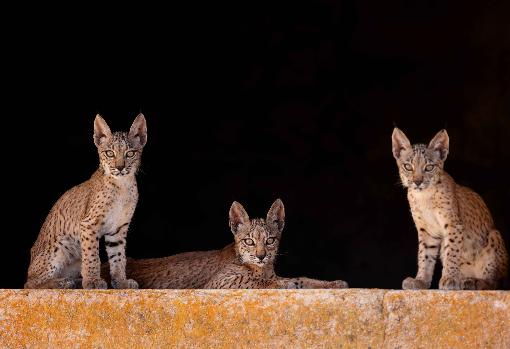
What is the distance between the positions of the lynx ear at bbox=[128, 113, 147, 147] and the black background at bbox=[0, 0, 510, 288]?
20.2ft

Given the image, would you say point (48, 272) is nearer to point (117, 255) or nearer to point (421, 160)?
point (117, 255)

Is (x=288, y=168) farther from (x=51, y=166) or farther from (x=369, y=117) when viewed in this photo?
(x=51, y=166)

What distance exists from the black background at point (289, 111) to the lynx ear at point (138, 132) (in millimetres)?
6161

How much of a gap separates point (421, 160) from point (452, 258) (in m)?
0.94

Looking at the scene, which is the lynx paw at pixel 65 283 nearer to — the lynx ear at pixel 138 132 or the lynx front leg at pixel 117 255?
the lynx front leg at pixel 117 255

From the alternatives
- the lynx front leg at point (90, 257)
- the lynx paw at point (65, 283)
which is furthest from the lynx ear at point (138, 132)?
the lynx paw at point (65, 283)

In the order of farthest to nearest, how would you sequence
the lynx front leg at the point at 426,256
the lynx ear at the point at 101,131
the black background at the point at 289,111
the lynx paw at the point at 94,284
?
the black background at the point at 289,111 → the lynx front leg at the point at 426,256 → the lynx ear at the point at 101,131 → the lynx paw at the point at 94,284

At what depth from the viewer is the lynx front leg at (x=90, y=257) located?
8664 mm

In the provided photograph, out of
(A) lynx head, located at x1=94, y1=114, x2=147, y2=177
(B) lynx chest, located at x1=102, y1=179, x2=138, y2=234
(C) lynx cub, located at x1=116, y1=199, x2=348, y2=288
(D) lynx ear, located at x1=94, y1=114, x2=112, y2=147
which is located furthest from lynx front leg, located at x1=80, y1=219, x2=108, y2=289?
(C) lynx cub, located at x1=116, y1=199, x2=348, y2=288

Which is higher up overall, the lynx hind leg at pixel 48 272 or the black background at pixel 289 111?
the black background at pixel 289 111

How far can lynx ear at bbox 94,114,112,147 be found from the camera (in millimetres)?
8766

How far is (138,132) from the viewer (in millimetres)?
8867

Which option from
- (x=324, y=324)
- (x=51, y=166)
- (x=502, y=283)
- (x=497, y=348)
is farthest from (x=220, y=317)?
(x=51, y=166)

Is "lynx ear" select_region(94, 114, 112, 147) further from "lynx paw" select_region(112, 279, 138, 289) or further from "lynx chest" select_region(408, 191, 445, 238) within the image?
"lynx chest" select_region(408, 191, 445, 238)
